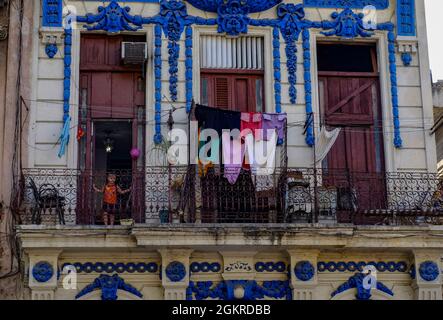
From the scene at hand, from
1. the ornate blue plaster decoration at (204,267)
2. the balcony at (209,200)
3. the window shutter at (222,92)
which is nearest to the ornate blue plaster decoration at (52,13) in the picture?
the balcony at (209,200)

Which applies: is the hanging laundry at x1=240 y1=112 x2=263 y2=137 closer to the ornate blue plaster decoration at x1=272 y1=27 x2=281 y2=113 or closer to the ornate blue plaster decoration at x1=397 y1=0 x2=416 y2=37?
the ornate blue plaster decoration at x1=272 y1=27 x2=281 y2=113

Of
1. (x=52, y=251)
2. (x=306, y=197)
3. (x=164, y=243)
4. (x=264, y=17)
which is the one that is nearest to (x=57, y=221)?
(x=52, y=251)

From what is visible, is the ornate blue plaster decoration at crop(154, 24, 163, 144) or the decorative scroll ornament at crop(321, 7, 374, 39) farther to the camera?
the decorative scroll ornament at crop(321, 7, 374, 39)

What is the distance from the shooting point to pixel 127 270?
16.6 metres

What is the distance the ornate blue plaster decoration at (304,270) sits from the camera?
54.4 feet

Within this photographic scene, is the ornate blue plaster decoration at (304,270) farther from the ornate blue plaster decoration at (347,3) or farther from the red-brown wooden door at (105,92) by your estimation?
the ornate blue plaster decoration at (347,3)

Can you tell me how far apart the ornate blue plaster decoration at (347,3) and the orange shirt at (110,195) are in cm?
475

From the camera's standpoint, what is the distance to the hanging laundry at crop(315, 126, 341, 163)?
1708cm

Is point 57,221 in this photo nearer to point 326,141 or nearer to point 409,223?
point 326,141

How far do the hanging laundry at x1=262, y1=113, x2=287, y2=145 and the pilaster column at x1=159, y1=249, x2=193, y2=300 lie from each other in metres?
2.40

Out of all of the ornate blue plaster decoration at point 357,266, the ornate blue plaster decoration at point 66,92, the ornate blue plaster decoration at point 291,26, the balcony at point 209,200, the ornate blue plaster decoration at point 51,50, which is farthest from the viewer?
the ornate blue plaster decoration at point 291,26

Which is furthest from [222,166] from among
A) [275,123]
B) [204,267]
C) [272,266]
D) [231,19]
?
[231,19]

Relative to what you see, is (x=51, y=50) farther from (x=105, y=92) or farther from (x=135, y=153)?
(x=135, y=153)

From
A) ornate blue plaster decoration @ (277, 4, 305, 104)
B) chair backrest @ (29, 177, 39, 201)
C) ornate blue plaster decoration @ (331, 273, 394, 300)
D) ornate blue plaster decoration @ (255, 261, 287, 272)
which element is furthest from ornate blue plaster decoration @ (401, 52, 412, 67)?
chair backrest @ (29, 177, 39, 201)
